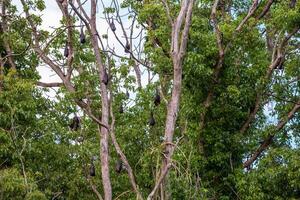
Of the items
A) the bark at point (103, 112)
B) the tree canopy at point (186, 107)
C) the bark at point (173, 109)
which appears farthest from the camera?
the tree canopy at point (186, 107)

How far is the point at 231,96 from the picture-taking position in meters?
13.0

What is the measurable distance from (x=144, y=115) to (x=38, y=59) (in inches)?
114

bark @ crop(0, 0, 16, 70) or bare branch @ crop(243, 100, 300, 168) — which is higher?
bark @ crop(0, 0, 16, 70)

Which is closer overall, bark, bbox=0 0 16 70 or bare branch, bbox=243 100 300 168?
bare branch, bbox=243 100 300 168

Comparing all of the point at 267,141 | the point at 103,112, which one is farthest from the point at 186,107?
the point at 103,112

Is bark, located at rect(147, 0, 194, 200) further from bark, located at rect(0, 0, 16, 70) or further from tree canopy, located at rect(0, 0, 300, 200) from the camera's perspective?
bark, located at rect(0, 0, 16, 70)

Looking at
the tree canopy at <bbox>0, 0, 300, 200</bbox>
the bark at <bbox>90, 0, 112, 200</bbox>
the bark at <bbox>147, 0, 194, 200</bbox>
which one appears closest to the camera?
the bark at <bbox>147, 0, 194, 200</bbox>

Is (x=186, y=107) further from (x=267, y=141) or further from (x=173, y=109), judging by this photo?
(x=173, y=109)

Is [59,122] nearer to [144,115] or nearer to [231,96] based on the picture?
[144,115]

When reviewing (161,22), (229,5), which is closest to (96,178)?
(161,22)

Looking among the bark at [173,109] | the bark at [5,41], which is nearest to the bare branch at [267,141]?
the bark at [5,41]

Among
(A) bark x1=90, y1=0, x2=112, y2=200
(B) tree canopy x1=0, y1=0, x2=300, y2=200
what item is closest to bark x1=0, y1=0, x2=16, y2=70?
(B) tree canopy x1=0, y1=0, x2=300, y2=200

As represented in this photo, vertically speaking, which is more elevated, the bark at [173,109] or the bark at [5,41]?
the bark at [5,41]

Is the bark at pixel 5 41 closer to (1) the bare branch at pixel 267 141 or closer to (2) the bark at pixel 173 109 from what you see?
(1) the bare branch at pixel 267 141
